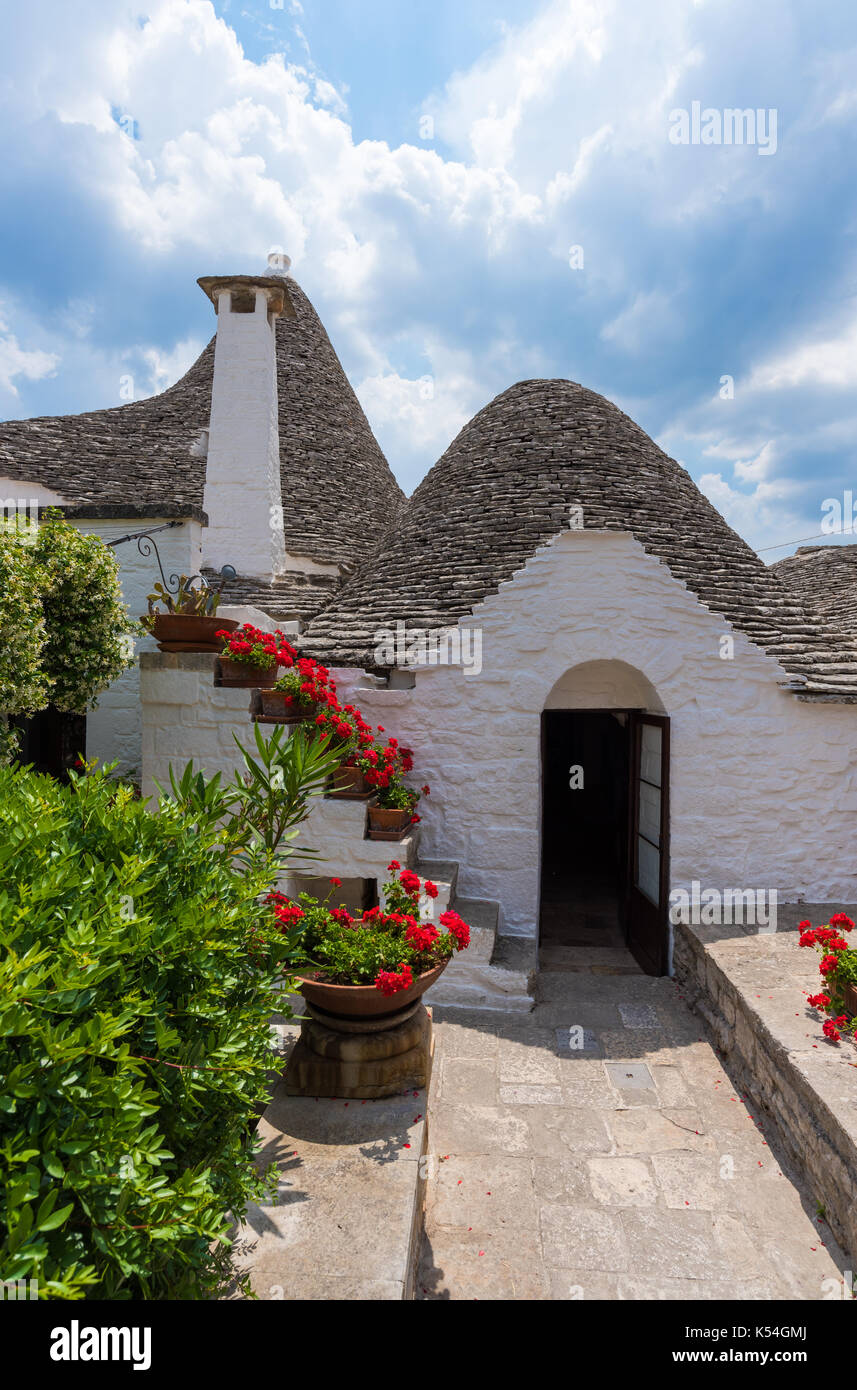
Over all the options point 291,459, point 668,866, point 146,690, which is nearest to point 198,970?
point 146,690

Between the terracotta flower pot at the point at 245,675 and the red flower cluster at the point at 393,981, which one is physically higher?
the terracotta flower pot at the point at 245,675

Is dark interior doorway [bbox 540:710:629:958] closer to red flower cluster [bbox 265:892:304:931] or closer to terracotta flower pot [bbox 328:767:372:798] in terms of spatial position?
terracotta flower pot [bbox 328:767:372:798]

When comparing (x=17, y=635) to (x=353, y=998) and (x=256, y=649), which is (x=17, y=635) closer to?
(x=256, y=649)

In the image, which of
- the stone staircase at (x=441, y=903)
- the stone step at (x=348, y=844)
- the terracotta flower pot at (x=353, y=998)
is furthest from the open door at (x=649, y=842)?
the terracotta flower pot at (x=353, y=998)

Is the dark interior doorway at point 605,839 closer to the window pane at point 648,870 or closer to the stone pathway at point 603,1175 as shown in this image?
the window pane at point 648,870

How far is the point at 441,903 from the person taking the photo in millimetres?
5797

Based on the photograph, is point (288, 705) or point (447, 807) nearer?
point (288, 705)

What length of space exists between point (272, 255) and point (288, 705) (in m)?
12.0

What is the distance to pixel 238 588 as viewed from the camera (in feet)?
29.9

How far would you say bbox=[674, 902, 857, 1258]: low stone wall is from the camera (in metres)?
3.48

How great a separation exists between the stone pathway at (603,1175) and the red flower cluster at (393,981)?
1332 mm

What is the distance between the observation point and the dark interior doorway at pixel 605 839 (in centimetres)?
710
